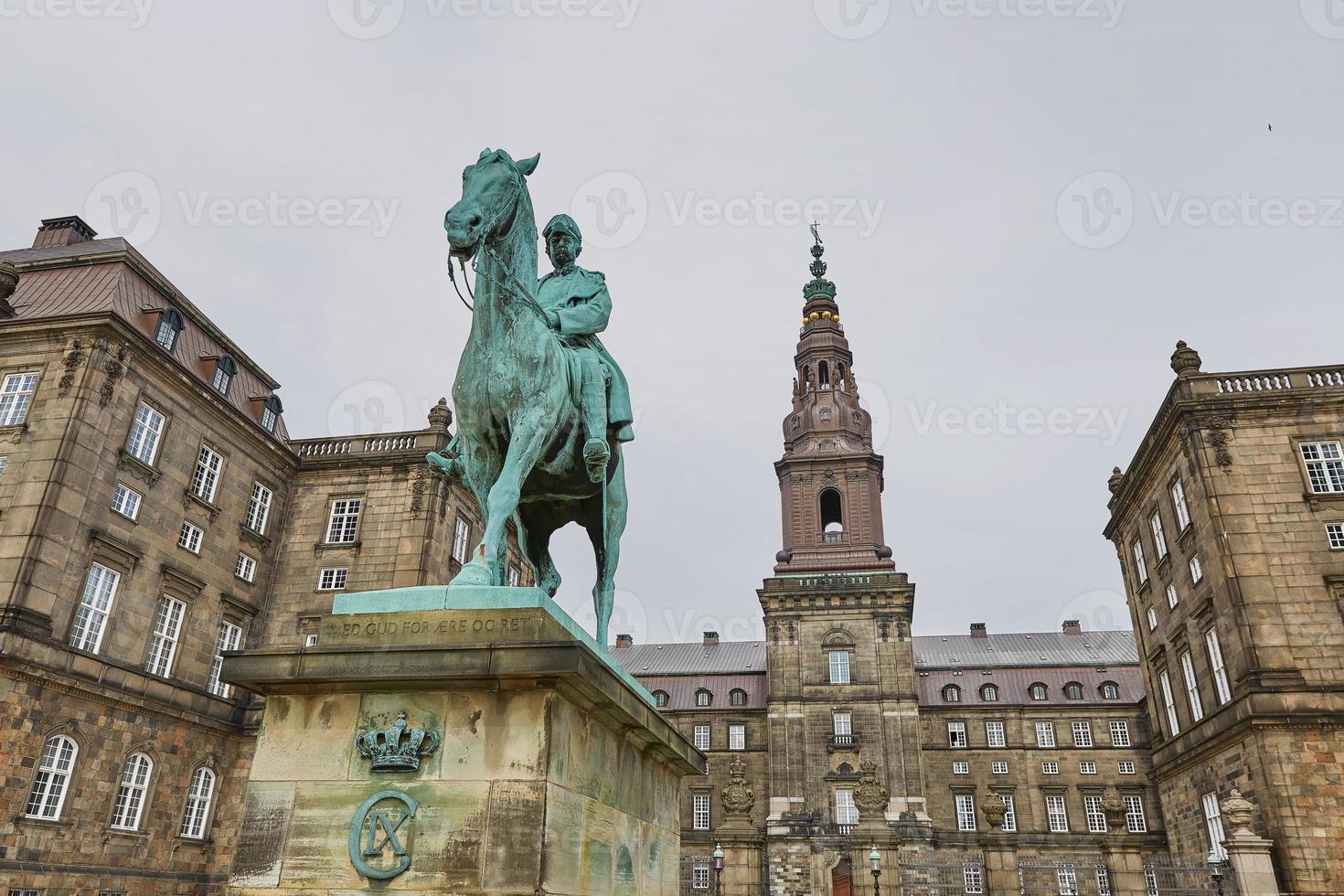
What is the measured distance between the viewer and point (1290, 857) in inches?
972

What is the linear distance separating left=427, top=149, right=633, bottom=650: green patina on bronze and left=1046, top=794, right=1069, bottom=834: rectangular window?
67.4 meters

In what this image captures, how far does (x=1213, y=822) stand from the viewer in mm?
30922

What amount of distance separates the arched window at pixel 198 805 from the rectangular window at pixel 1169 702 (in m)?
36.9

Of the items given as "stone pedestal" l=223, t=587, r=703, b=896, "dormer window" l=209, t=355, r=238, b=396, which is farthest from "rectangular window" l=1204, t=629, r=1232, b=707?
"dormer window" l=209, t=355, r=238, b=396

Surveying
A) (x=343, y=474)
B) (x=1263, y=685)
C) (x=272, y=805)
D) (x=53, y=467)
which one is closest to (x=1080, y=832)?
(x=1263, y=685)

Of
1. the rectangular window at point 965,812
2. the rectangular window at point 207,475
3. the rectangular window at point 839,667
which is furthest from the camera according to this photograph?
the rectangular window at point 965,812

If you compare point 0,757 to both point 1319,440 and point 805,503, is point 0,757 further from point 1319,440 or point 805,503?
point 805,503

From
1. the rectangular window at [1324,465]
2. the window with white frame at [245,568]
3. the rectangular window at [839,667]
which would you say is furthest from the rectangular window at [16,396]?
the rectangular window at [839,667]

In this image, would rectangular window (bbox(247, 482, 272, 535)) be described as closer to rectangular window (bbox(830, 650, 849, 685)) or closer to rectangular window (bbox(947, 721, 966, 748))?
rectangular window (bbox(830, 650, 849, 685))

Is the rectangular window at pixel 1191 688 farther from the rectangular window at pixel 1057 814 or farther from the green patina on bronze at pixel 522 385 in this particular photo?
the rectangular window at pixel 1057 814

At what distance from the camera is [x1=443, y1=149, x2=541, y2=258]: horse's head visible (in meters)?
6.07

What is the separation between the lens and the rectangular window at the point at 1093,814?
61969 mm

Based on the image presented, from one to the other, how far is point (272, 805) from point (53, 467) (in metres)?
25.1

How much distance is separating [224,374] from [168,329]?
316 cm
